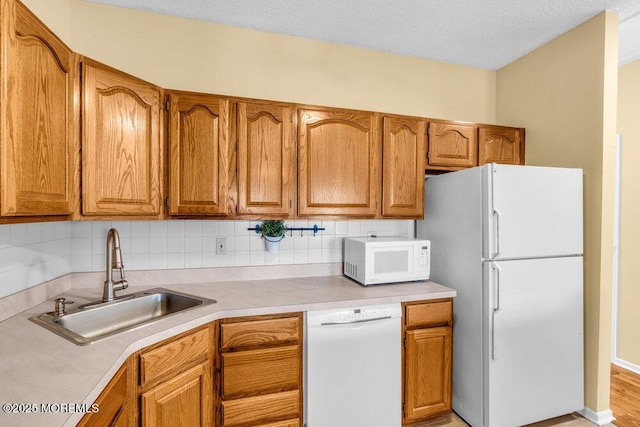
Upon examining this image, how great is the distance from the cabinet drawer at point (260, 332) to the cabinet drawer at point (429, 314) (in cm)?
71

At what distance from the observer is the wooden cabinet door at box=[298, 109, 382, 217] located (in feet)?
6.84

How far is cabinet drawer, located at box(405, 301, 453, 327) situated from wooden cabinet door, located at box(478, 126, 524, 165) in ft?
3.79

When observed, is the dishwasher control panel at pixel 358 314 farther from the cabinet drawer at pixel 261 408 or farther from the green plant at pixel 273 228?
the green plant at pixel 273 228

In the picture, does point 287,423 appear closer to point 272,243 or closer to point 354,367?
point 354,367

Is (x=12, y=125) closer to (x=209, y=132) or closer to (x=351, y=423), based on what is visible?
(x=209, y=132)

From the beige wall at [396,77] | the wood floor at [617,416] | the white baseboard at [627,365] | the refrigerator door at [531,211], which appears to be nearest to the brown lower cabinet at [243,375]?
the wood floor at [617,416]

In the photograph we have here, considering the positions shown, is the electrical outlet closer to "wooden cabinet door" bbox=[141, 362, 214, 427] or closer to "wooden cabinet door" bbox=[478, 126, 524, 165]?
"wooden cabinet door" bbox=[141, 362, 214, 427]

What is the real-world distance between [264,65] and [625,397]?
3.56 metres

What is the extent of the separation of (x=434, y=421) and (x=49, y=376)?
6.95ft

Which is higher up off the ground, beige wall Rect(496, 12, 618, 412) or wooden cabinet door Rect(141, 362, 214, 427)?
Answer: beige wall Rect(496, 12, 618, 412)

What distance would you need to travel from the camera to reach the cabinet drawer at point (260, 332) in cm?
166

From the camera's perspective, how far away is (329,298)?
186cm

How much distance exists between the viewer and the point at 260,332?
1.70 metres

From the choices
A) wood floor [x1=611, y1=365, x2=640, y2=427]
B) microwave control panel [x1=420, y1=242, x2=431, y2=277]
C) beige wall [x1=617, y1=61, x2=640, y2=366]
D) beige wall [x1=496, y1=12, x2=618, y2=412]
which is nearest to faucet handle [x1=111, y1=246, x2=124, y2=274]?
microwave control panel [x1=420, y1=242, x2=431, y2=277]
